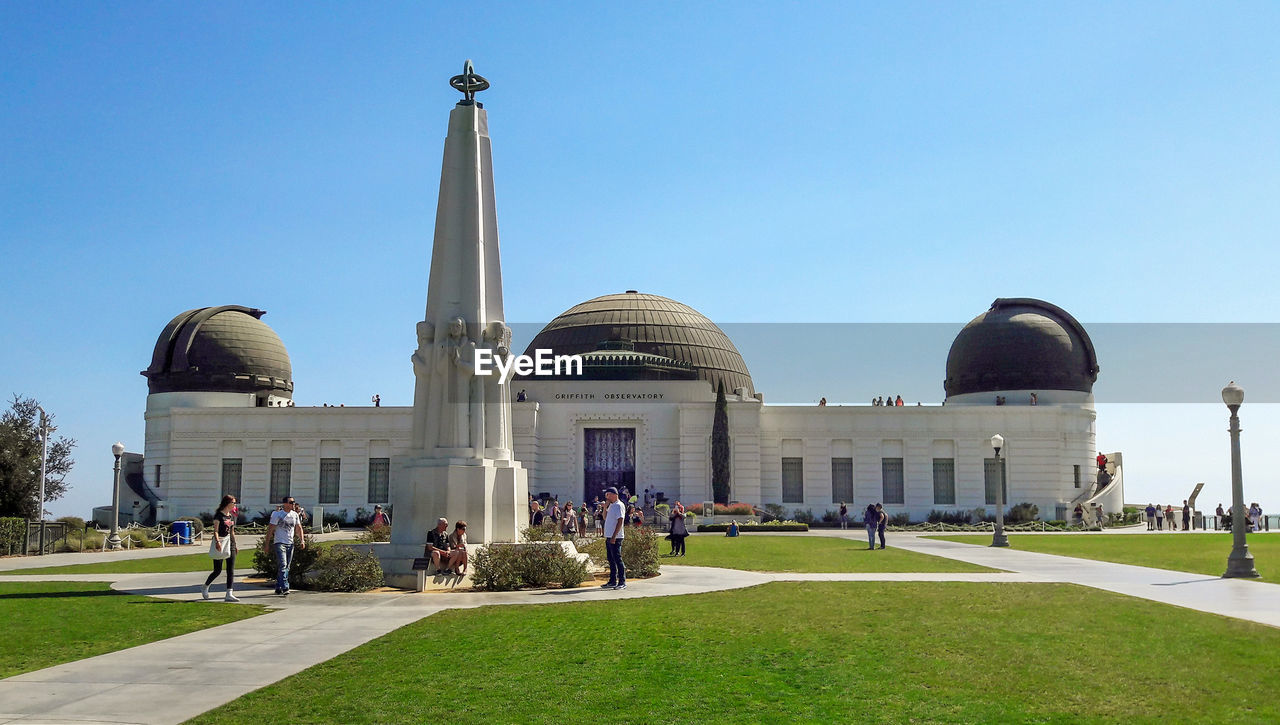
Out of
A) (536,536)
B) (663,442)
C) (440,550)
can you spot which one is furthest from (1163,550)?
(663,442)

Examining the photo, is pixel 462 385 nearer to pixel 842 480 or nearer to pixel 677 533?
pixel 677 533

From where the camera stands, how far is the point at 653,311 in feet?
203

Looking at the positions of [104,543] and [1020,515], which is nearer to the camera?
[104,543]

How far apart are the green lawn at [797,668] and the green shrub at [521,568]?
311cm

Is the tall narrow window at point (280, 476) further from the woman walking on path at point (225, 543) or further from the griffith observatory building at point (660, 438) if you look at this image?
the woman walking on path at point (225, 543)

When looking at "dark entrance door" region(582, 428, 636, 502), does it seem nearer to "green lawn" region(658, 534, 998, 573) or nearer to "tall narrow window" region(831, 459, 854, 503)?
"tall narrow window" region(831, 459, 854, 503)

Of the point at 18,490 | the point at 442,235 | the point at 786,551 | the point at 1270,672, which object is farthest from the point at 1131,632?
the point at 18,490

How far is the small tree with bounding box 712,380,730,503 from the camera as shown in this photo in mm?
49375

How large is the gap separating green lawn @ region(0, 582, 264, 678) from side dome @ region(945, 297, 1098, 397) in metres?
49.5

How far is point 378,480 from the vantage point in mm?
52656

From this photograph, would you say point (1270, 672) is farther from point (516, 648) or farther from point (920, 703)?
point (516, 648)

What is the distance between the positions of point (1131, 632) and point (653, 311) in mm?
51304

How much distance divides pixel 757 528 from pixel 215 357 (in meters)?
32.8

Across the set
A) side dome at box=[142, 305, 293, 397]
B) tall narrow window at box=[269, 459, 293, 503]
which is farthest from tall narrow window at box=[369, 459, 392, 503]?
side dome at box=[142, 305, 293, 397]
